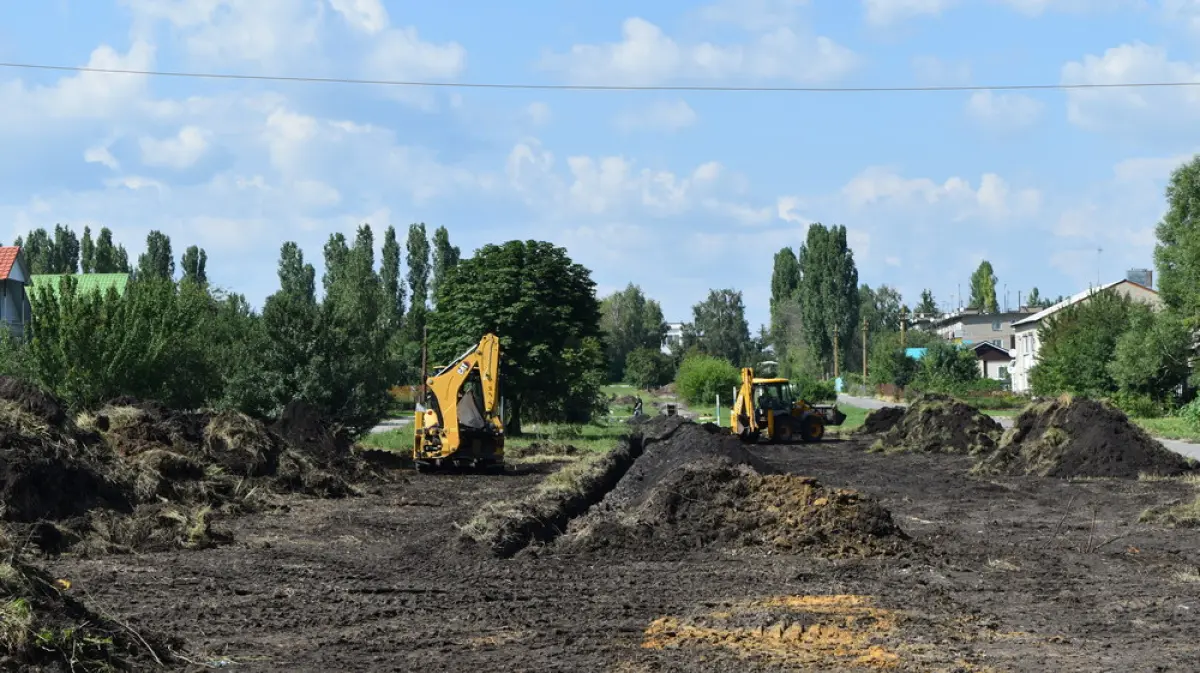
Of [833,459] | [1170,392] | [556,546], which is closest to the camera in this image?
[556,546]

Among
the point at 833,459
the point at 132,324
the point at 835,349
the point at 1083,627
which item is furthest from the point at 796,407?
the point at 835,349

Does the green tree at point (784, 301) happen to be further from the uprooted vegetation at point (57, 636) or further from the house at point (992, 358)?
the uprooted vegetation at point (57, 636)

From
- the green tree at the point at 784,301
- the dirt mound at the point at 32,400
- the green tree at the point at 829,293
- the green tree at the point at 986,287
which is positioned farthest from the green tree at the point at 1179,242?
the green tree at the point at 986,287

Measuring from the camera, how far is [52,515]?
56.9 feet

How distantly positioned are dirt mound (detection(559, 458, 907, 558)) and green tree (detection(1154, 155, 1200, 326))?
40.1m

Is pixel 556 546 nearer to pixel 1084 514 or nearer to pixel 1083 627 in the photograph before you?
pixel 1083 627

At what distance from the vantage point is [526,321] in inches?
1779

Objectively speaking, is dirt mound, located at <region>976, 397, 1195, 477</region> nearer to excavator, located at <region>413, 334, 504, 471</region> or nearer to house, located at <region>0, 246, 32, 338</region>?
excavator, located at <region>413, 334, 504, 471</region>

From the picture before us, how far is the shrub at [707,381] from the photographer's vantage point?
88438mm

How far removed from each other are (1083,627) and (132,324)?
25979mm

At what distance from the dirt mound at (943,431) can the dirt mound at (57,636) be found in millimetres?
30606

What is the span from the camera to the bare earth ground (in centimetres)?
965

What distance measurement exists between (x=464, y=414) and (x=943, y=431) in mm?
16534

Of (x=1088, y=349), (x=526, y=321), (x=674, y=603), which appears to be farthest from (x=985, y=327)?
(x=674, y=603)
